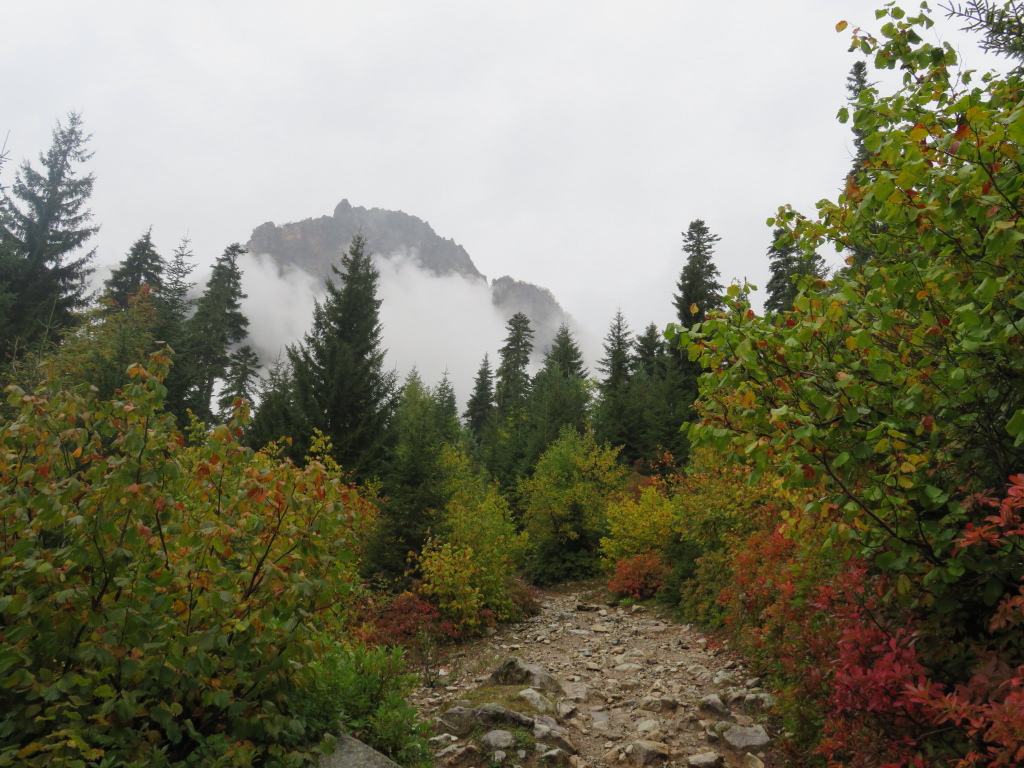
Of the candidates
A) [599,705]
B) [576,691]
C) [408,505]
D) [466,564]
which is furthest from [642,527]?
[599,705]

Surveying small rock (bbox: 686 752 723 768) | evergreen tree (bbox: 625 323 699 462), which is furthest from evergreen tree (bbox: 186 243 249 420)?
small rock (bbox: 686 752 723 768)

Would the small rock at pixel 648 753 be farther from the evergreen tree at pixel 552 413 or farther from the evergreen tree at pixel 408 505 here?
the evergreen tree at pixel 552 413

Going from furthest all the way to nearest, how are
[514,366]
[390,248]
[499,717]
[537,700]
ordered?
[390,248], [514,366], [537,700], [499,717]

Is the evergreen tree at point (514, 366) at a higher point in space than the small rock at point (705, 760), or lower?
higher

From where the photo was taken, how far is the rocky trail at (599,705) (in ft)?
16.9

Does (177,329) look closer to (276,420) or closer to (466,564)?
(276,420)

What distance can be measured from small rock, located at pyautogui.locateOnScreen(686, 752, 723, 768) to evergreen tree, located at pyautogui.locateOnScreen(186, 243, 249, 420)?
26857mm

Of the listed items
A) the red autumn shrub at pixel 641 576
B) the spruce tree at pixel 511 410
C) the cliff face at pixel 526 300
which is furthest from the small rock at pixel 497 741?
the cliff face at pixel 526 300

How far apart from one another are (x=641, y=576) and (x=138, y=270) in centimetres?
3005

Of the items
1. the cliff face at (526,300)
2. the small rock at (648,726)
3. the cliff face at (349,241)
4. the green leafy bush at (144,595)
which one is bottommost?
the small rock at (648,726)

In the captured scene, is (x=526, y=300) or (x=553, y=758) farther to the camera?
(x=526, y=300)

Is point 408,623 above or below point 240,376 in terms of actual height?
below

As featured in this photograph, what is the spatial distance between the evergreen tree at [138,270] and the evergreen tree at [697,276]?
2727 cm

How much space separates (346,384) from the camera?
1786 centimetres
